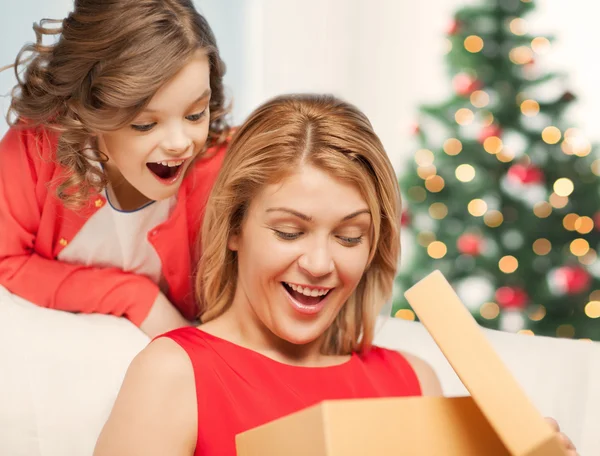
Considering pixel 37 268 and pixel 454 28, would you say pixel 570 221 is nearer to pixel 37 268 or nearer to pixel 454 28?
pixel 454 28

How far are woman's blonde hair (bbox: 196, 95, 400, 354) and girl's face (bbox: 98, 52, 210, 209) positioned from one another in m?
0.08

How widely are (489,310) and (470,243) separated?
28cm

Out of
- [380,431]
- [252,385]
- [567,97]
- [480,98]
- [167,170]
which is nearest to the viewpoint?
[380,431]

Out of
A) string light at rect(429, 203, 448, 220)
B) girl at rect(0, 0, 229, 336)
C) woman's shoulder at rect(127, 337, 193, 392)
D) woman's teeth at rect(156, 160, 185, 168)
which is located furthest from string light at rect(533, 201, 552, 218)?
woman's shoulder at rect(127, 337, 193, 392)

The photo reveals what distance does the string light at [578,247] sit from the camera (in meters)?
2.96

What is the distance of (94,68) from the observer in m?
1.33

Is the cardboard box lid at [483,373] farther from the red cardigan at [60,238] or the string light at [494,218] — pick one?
the string light at [494,218]

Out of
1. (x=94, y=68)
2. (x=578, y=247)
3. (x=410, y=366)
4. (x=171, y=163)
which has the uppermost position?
(x=94, y=68)

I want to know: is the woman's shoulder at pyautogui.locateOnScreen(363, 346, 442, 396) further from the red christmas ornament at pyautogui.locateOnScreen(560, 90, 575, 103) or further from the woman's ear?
the red christmas ornament at pyautogui.locateOnScreen(560, 90, 575, 103)

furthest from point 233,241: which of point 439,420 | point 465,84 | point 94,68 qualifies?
point 465,84

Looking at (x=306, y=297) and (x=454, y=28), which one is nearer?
(x=306, y=297)

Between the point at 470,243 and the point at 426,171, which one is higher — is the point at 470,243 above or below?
below

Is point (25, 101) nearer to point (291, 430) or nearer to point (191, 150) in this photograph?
point (191, 150)

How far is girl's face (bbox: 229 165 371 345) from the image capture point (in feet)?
4.17
